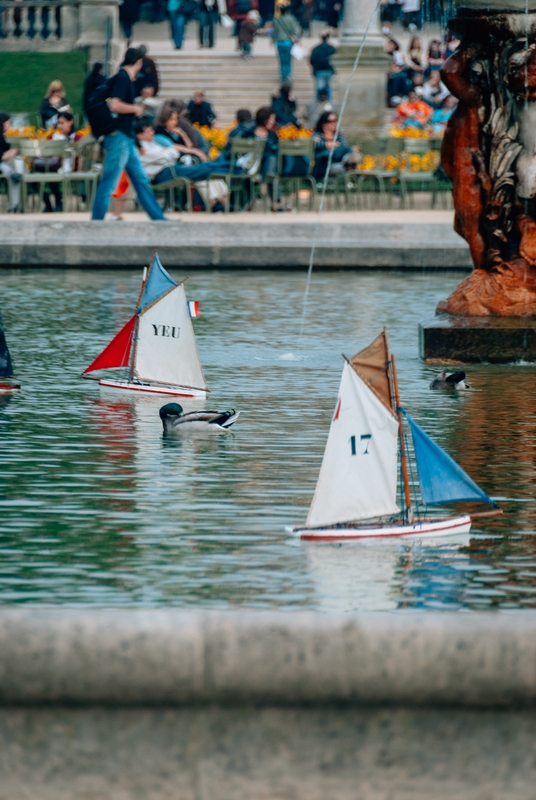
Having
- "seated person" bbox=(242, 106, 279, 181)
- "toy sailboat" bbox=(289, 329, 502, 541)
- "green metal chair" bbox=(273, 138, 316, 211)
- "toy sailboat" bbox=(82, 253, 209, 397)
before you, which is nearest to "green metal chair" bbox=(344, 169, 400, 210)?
"green metal chair" bbox=(273, 138, 316, 211)

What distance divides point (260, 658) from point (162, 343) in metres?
4.88

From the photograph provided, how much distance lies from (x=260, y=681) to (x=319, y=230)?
488 inches

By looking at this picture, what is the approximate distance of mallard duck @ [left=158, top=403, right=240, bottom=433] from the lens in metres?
7.22

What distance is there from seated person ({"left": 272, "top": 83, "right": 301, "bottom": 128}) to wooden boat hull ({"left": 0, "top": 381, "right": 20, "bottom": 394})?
1659cm

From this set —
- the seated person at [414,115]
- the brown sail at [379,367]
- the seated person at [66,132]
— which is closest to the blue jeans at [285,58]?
the seated person at [414,115]

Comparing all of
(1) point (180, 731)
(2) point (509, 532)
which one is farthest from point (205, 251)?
(1) point (180, 731)

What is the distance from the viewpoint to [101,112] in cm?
1531

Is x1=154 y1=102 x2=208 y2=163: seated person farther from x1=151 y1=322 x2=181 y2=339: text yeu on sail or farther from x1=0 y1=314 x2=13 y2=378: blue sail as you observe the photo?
x1=151 y1=322 x2=181 y2=339: text yeu on sail

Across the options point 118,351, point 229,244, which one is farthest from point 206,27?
point 118,351

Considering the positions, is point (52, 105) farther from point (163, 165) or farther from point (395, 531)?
point (395, 531)

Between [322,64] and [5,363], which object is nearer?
[5,363]

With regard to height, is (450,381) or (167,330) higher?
(167,330)

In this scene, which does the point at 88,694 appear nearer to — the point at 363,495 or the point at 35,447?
the point at 363,495

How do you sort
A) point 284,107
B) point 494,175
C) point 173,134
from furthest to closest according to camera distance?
1. point 284,107
2. point 173,134
3. point 494,175
